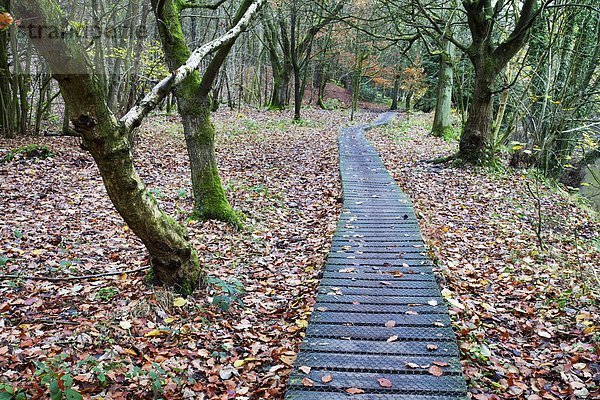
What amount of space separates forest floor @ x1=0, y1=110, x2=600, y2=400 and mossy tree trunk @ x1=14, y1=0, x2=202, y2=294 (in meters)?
0.39

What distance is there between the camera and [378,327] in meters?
4.52

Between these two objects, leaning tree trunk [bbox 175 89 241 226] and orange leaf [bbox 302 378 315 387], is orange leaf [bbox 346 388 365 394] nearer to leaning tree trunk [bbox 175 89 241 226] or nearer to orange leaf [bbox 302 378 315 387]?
orange leaf [bbox 302 378 315 387]

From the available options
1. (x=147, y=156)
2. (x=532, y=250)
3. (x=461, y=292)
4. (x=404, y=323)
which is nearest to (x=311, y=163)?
(x=147, y=156)

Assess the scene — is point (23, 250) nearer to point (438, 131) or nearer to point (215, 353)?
point (215, 353)

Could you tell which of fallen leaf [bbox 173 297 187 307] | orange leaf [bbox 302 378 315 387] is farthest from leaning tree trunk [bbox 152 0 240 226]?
orange leaf [bbox 302 378 315 387]

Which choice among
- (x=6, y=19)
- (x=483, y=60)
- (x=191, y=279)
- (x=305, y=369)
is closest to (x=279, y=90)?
(x=483, y=60)

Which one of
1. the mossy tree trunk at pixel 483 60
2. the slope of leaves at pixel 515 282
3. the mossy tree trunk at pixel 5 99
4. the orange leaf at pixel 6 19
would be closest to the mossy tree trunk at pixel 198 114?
the orange leaf at pixel 6 19

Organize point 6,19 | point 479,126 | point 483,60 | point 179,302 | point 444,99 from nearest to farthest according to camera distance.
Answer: point 6,19 < point 179,302 < point 483,60 < point 479,126 < point 444,99

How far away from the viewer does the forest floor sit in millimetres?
3900

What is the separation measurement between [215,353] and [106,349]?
0.96 metres

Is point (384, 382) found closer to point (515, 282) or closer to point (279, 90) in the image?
point (515, 282)

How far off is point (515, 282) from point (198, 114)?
17.2 feet

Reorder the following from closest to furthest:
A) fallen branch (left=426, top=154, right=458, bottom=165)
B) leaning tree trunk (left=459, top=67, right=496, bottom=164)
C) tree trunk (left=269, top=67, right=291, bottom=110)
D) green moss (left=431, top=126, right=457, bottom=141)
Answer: leaning tree trunk (left=459, top=67, right=496, bottom=164)
fallen branch (left=426, top=154, right=458, bottom=165)
green moss (left=431, top=126, right=457, bottom=141)
tree trunk (left=269, top=67, right=291, bottom=110)

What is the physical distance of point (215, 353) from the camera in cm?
429
